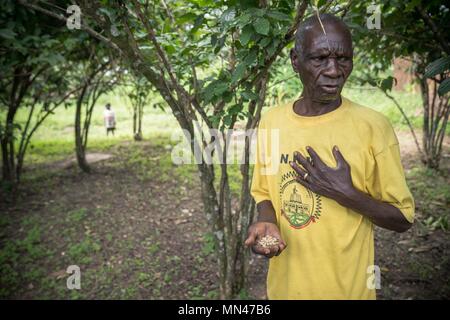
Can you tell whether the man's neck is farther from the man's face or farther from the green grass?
the green grass

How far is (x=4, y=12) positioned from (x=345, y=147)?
120 inches

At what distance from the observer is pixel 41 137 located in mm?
10445

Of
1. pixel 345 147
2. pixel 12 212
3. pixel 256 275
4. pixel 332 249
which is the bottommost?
pixel 256 275

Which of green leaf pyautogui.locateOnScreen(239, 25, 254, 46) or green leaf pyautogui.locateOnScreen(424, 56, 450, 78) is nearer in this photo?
green leaf pyautogui.locateOnScreen(424, 56, 450, 78)

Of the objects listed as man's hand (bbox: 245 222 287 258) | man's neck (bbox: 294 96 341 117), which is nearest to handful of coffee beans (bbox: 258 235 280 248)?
man's hand (bbox: 245 222 287 258)

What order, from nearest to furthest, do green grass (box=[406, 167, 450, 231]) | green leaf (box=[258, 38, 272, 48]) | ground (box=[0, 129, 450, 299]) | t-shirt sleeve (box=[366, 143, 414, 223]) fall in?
t-shirt sleeve (box=[366, 143, 414, 223]) → green leaf (box=[258, 38, 272, 48]) → ground (box=[0, 129, 450, 299]) → green grass (box=[406, 167, 450, 231])

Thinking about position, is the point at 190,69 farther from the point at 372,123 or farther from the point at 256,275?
the point at 256,275

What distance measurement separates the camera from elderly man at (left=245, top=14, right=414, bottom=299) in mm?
1198

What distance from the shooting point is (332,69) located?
1211 millimetres

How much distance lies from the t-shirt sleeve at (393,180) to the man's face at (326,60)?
0.88ft

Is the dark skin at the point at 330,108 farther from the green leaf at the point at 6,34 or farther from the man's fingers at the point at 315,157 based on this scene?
the green leaf at the point at 6,34

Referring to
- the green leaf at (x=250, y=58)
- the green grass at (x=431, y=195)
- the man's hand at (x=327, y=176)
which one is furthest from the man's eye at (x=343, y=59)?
the green grass at (x=431, y=195)

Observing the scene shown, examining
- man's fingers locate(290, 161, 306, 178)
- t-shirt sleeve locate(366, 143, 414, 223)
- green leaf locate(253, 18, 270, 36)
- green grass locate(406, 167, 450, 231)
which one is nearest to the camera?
t-shirt sleeve locate(366, 143, 414, 223)
